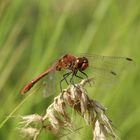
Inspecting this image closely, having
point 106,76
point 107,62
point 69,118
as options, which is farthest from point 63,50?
point 69,118

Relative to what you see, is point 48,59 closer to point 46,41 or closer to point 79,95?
point 46,41

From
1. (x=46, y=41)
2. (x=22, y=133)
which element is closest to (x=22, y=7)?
(x=46, y=41)

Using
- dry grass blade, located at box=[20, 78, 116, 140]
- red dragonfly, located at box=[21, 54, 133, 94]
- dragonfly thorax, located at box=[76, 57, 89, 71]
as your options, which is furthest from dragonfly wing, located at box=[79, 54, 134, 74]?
dry grass blade, located at box=[20, 78, 116, 140]

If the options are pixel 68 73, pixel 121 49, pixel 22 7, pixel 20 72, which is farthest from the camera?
pixel 20 72

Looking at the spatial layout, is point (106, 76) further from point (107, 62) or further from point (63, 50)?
point (63, 50)

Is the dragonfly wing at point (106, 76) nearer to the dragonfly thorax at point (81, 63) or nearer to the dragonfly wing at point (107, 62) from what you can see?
the dragonfly wing at point (107, 62)

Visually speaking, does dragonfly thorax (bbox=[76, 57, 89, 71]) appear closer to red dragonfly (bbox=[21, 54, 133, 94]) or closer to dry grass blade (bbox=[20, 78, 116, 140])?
red dragonfly (bbox=[21, 54, 133, 94])

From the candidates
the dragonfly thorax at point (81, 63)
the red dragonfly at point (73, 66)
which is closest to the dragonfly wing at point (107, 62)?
the red dragonfly at point (73, 66)

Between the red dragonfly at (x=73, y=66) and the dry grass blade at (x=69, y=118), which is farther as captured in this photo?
the red dragonfly at (x=73, y=66)
